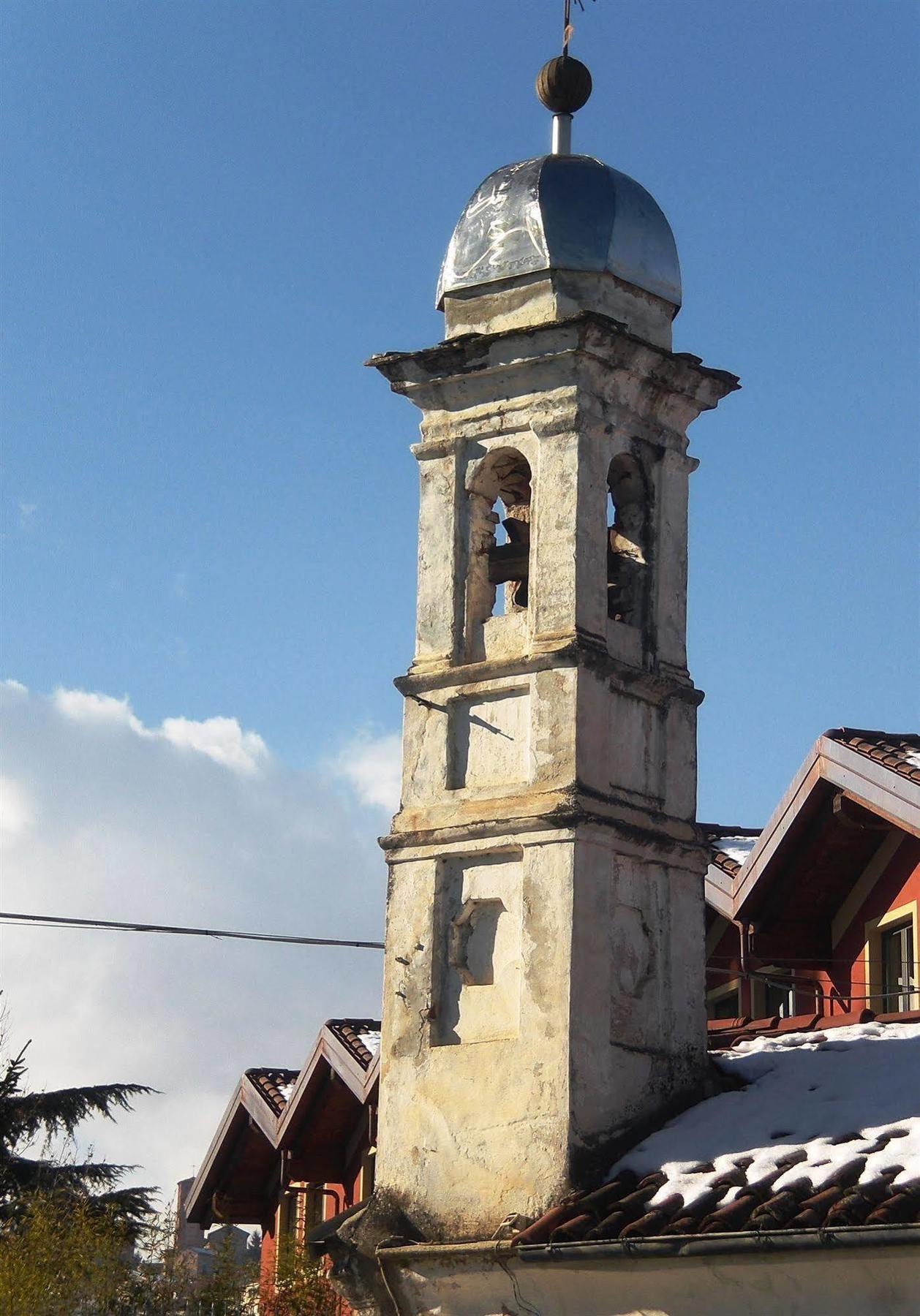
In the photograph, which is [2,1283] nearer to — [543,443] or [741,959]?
[741,959]

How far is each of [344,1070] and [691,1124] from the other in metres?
6.11

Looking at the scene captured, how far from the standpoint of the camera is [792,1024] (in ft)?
59.7

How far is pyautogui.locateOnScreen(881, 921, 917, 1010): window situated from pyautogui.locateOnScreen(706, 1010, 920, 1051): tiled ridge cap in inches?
4.1

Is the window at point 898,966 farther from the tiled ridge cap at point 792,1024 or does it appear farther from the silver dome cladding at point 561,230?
the silver dome cladding at point 561,230

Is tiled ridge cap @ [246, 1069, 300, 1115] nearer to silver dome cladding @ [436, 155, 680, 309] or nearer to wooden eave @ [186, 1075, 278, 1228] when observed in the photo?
wooden eave @ [186, 1075, 278, 1228]

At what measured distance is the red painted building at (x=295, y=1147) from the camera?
21328 millimetres

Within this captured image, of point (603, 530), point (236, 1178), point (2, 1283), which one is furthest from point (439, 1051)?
point (236, 1178)

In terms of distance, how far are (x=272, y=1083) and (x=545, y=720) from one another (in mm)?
9071

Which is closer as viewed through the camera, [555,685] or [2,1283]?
[555,685]

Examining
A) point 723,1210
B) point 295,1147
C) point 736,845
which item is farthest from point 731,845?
point 723,1210

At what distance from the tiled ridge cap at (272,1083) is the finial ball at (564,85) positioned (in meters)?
10.5

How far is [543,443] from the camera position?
55.9ft

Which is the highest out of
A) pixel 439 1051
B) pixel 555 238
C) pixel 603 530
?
pixel 555 238

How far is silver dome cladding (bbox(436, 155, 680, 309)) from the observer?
17422 mm
